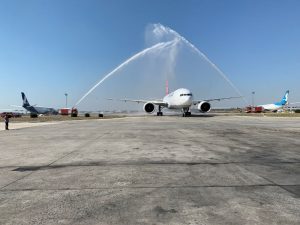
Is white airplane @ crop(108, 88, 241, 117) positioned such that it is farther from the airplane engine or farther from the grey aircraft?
the grey aircraft

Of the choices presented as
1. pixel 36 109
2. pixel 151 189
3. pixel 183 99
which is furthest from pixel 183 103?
pixel 36 109

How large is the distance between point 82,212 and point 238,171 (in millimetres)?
4263

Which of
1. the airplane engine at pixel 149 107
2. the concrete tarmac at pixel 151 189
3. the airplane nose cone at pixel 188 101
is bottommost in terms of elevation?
the concrete tarmac at pixel 151 189

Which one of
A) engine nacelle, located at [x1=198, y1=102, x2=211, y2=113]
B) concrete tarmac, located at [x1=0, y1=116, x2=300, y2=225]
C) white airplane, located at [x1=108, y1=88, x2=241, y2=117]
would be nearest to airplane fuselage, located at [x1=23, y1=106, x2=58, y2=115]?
white airplane, located at [x1=108, y1=88, x2=241, y2=117]

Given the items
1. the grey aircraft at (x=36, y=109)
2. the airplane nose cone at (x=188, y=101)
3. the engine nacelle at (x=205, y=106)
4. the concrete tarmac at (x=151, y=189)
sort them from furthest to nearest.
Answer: the grey aircraft at (x=36, y=109) → the engine nacelle at (x=205, y=106) → the airplane nose cone at (x=188, y=101) → the concrete tarmac at (x=151, y=189)

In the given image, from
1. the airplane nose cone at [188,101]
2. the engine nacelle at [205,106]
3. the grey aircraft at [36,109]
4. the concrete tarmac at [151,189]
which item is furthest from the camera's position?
the grey aircraft at [36,109]

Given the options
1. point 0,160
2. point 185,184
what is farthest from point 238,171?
point 0,160

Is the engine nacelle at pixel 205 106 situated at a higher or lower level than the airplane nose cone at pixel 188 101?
lower

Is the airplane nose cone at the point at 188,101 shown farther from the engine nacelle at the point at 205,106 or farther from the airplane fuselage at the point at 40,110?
the airplane fuselage at the point at 40,110

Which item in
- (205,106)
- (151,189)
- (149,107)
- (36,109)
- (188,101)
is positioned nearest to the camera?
(151,189)

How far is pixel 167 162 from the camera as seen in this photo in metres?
8.55

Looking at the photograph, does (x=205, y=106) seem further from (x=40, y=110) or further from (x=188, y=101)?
(x=40, y=110)

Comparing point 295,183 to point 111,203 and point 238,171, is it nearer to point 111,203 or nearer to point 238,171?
point 238,171

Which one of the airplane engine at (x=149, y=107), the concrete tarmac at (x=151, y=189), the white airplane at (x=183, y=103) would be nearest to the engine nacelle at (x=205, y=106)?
the white airplane at (x=183, y=103)
